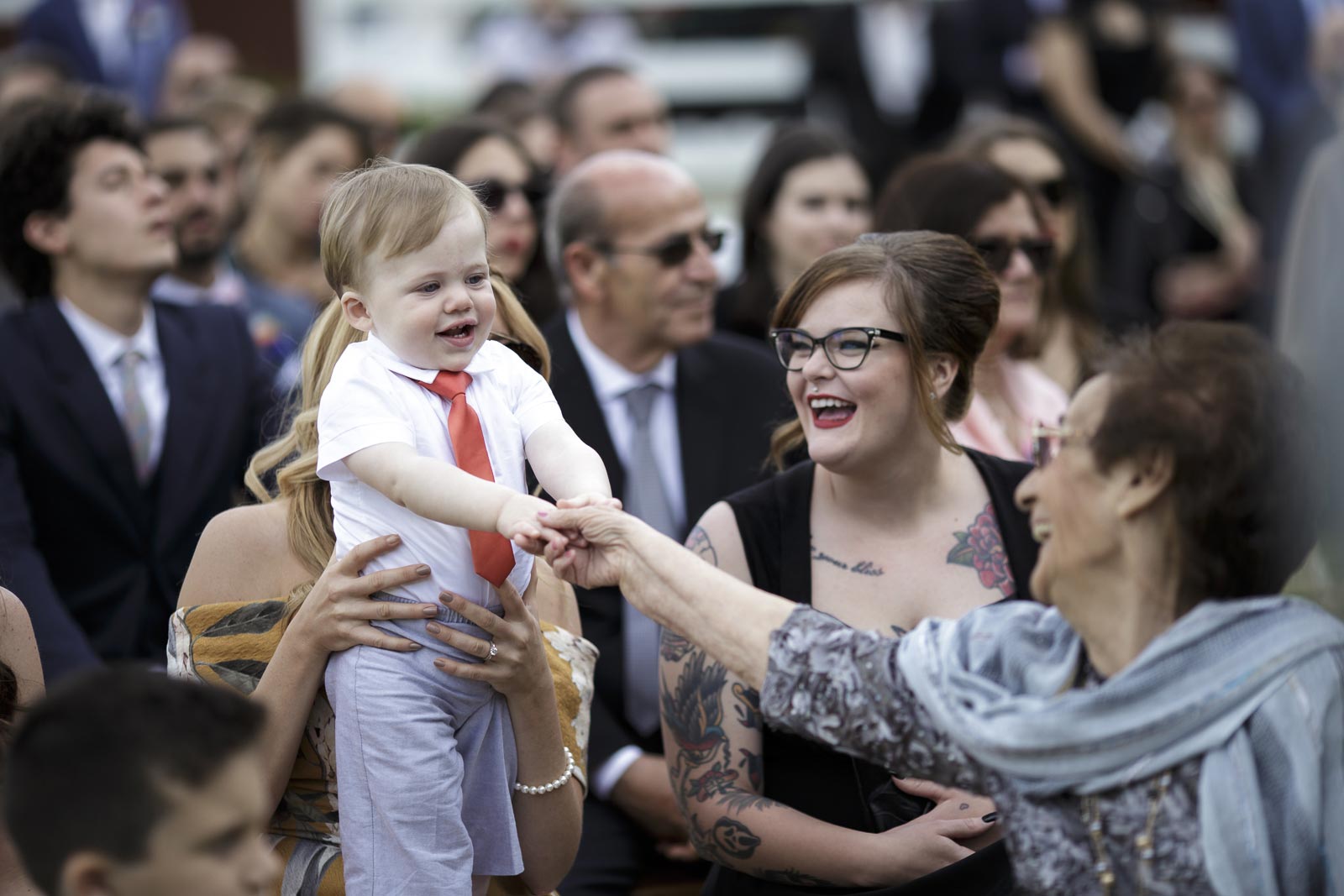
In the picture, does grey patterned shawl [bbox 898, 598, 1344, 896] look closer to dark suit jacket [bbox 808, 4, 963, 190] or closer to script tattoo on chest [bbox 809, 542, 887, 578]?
script tattoo on chest [bbox 809, 542, 887, 578]

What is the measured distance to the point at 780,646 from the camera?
2.39m

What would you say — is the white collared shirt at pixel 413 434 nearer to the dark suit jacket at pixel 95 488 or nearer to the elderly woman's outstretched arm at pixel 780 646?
the elderly woman's outstretched arm at pixel 780 646

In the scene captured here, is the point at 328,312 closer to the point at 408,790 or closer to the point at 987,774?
the point at 408,790

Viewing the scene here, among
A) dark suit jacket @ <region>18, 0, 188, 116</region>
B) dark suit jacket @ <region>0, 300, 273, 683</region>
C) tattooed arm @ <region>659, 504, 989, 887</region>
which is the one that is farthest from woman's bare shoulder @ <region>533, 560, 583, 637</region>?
dark suit jacket @ <region>18, 0, 188, 116</region>

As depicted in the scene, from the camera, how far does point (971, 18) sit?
8695 mm

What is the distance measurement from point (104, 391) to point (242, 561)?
64.7 inches

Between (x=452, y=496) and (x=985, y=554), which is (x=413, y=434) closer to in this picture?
(x=452, y=496)

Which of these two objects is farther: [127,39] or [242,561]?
[127,39]

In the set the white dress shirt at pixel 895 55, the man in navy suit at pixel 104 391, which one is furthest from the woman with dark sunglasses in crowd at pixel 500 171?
the white dress shirt at pixel 895 55

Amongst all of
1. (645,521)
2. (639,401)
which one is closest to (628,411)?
(639,401)

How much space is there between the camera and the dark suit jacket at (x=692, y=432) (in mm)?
3979

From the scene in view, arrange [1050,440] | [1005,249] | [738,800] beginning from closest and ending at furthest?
[1050,440], [738,800], [1005,249]

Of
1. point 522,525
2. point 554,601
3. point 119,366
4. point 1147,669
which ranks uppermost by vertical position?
point 119,366

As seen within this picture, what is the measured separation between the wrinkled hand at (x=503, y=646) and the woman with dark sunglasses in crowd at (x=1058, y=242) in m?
2.78
